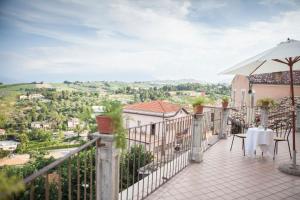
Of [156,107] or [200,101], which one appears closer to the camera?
[200,101]

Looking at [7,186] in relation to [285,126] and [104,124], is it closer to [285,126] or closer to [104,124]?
[104,124]

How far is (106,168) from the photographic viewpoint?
112 inches

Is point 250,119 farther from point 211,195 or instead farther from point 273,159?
point 211,195

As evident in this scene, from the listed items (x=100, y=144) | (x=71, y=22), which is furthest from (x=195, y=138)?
(x=71, y=22)

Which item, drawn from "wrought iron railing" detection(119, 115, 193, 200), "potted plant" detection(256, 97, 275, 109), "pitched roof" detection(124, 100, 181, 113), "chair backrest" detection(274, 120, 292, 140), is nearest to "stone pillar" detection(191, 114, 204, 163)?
"wrought iron railing" detection(119, 115, 193, 200)

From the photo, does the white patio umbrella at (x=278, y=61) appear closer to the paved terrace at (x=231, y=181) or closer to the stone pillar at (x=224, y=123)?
the paved terrace at (x=231, y=181)

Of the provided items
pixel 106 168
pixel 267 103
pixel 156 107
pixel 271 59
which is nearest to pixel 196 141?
pixel 271 59

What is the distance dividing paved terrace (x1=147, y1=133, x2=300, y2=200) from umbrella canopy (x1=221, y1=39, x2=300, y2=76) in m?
2.10

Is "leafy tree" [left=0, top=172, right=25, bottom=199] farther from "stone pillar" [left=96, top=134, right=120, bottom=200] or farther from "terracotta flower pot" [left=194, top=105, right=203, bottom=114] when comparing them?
"terracotta flower pot" [left=194, top=105, right=203, bottom=114]

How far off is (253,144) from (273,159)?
2.05 ft

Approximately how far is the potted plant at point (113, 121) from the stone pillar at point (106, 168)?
0.09 metres

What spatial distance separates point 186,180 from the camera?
4.57 metres

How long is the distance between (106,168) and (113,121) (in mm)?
563

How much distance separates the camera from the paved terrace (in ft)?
13.1
